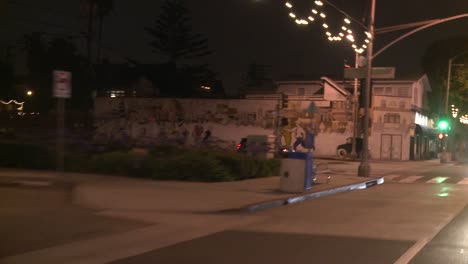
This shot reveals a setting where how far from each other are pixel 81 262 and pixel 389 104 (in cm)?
4599

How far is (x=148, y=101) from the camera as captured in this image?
55.4m

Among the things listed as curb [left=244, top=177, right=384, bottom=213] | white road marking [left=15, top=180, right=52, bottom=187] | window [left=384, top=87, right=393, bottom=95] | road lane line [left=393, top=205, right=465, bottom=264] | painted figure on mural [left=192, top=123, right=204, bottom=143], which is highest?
window [left=384, top=87, right=393, bottom=95]

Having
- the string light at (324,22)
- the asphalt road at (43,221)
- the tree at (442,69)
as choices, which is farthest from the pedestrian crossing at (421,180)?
the tree at (442,69)

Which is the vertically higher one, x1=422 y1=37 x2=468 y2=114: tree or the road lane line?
x1=422 y1=37 x2=468 y2=114: tree

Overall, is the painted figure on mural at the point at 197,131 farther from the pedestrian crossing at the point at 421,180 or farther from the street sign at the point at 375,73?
the street sign at the point at 375,73

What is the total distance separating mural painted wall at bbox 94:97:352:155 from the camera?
170 feet

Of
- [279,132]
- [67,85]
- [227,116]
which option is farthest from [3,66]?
[67,85]

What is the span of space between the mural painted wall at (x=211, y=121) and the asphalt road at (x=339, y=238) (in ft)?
113

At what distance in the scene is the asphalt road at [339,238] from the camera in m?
8.73

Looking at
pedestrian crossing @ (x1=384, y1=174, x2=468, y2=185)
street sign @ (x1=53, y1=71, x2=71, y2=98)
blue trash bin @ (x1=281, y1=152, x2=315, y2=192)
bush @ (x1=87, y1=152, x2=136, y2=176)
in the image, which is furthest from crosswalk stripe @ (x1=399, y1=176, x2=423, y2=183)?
street sign @ (x1=53, y1=71, x2=71, y2=98)

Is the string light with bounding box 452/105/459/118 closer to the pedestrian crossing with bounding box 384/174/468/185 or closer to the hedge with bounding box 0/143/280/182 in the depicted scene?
the pedestrian crossing with bounding box 384/174/468/185

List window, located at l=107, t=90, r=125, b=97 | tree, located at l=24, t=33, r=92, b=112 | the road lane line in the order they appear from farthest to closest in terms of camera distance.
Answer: tree, located at l=24, t=33, r=92, b=112
window, located at l=107, t=90, r=125, b=97
the road lane line

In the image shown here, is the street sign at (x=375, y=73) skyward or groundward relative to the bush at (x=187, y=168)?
skyward

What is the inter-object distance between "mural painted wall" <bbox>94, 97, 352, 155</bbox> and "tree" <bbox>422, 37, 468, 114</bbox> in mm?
11494
